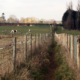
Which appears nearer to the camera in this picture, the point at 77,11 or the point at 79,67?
the point at 79,67

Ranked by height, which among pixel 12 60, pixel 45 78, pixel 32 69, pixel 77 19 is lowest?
pixel 45 78

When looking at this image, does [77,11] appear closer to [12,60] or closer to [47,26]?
[47,26]

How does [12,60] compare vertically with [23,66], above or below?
above

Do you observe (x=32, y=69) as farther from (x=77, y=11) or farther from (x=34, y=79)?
(x=77, y=11)

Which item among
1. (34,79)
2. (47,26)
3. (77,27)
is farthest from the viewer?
(47,26)

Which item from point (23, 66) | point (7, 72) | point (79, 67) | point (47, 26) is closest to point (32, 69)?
point (23, 66)

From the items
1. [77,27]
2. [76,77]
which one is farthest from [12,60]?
[77,27]

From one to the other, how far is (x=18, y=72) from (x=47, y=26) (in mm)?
71671

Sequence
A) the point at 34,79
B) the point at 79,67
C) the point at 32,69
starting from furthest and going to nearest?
1. the point at 32,69
2. the point at 34,79
3. the point at 79,67

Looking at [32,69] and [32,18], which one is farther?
[32,18]

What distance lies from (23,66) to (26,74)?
1.01 meters

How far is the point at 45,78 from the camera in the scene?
6.39 meters

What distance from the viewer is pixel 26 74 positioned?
533 cm

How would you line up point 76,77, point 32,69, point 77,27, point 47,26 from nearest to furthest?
point 76,77 → point 32,69 → point 77,27 → point 47,26
